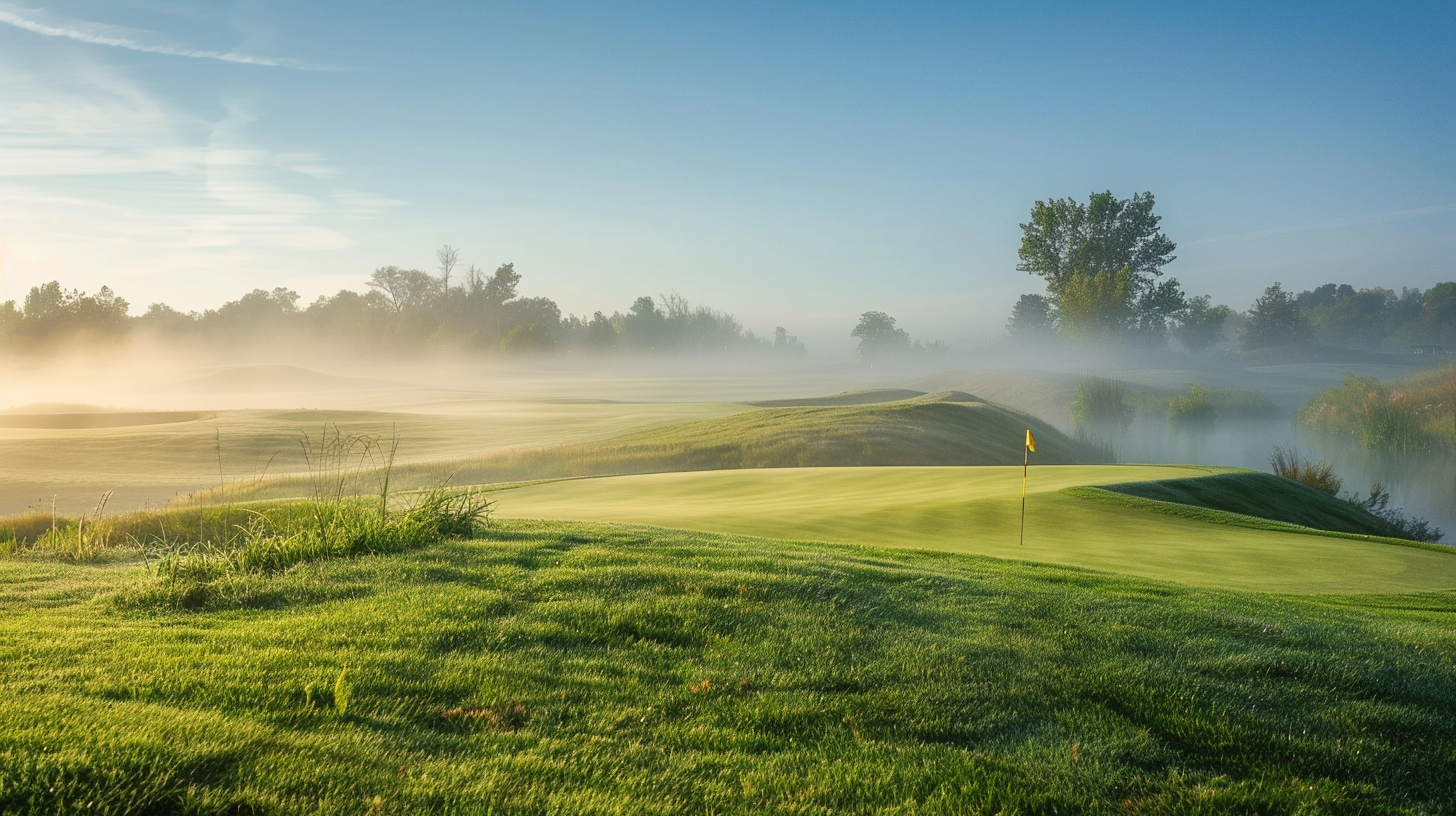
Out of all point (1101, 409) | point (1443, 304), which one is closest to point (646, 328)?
point (1101, 409)

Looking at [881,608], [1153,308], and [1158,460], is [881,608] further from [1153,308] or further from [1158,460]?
[1153,308]

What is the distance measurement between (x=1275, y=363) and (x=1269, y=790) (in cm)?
11865

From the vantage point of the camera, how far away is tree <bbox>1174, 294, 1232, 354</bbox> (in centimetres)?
11231

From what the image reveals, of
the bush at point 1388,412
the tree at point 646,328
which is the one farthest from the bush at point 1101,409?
the tree at point 646,328

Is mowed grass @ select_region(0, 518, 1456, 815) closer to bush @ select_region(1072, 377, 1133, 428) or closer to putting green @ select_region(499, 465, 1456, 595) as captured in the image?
putting green @ select_region(499, 465, 1456, 595)

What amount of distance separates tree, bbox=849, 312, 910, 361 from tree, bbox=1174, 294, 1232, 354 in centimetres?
3792

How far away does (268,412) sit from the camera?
4456 centimetres

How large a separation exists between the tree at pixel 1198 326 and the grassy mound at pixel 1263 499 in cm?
9871

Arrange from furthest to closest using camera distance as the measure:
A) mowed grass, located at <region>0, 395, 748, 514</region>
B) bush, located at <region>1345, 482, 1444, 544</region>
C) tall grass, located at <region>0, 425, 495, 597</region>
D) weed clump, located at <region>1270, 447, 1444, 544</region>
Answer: weed clump, located at <region>1270, 447, 1444, 544</region> < bush, located at <region>1345, 482, 1444, 544</region> < mowed grass, located at <region>0, 395, 748, 514</region> < tall grass, located at <region>0, 425, 495, 597</region>

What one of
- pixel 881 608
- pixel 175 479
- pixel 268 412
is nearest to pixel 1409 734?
pixel 881 608

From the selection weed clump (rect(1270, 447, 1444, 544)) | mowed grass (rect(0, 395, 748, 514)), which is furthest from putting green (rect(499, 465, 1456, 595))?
weed clump (rect(1270, 447, 1444, 544))

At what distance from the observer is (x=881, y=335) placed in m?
135

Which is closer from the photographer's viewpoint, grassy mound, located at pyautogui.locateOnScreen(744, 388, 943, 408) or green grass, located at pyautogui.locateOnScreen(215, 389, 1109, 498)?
green grass, located at pyautogui.locateOnScreen(215, 389, 1109, 498)

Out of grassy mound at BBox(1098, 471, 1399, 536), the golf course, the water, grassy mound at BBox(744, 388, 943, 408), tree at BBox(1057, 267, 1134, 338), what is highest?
tree at BBox(1057, 267, 1134, 338)
